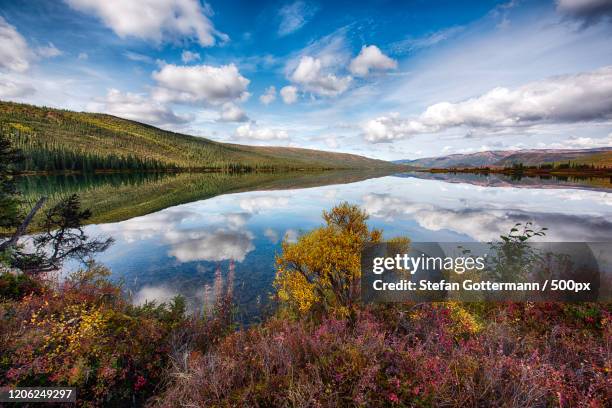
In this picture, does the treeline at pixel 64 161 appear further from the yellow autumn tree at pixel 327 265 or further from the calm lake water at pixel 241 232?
the yellow autumn tree at pixel 327 265

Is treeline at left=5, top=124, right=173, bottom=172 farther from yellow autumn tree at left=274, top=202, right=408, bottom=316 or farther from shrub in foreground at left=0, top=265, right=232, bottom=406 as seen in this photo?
yellow autumn tree at left=274, top=202, right=408, bottom=316

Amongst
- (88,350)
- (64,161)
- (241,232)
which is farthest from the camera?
(64,161)

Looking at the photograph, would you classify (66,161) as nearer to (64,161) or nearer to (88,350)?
(64,161)

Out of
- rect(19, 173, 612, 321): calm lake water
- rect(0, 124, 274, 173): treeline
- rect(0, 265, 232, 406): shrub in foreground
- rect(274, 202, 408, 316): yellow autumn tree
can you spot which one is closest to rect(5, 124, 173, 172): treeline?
rect(0, 124, 274, 173): treeline

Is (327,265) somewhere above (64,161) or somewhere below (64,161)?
below

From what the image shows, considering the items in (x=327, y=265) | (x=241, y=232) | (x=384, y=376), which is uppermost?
(x=327, y=265)

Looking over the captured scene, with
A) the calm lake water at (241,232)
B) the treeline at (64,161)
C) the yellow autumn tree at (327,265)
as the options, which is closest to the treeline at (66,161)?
the treeline at (64,161)

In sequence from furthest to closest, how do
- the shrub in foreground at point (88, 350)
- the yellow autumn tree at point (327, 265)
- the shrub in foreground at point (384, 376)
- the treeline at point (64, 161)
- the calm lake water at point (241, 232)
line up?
1. the treeline at point (64, 161)
2. the calm lake water at point (241, 232)
3. the yellow autumn tree at point (327, 265)
4. the shrub in foreground at point (88, 350)
5. the shrub in foreground at point (384, 376)

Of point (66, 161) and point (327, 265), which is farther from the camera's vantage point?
point (66, 161)

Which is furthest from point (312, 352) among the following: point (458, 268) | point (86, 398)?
point (458, 268)

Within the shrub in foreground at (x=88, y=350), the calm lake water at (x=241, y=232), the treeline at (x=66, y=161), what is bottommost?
the calm lake water at (x=241, y=232)

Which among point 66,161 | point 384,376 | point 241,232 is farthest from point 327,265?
point 66,161

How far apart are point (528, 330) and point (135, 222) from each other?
1274 inches

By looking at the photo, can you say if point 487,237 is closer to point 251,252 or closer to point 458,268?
point 458,268
